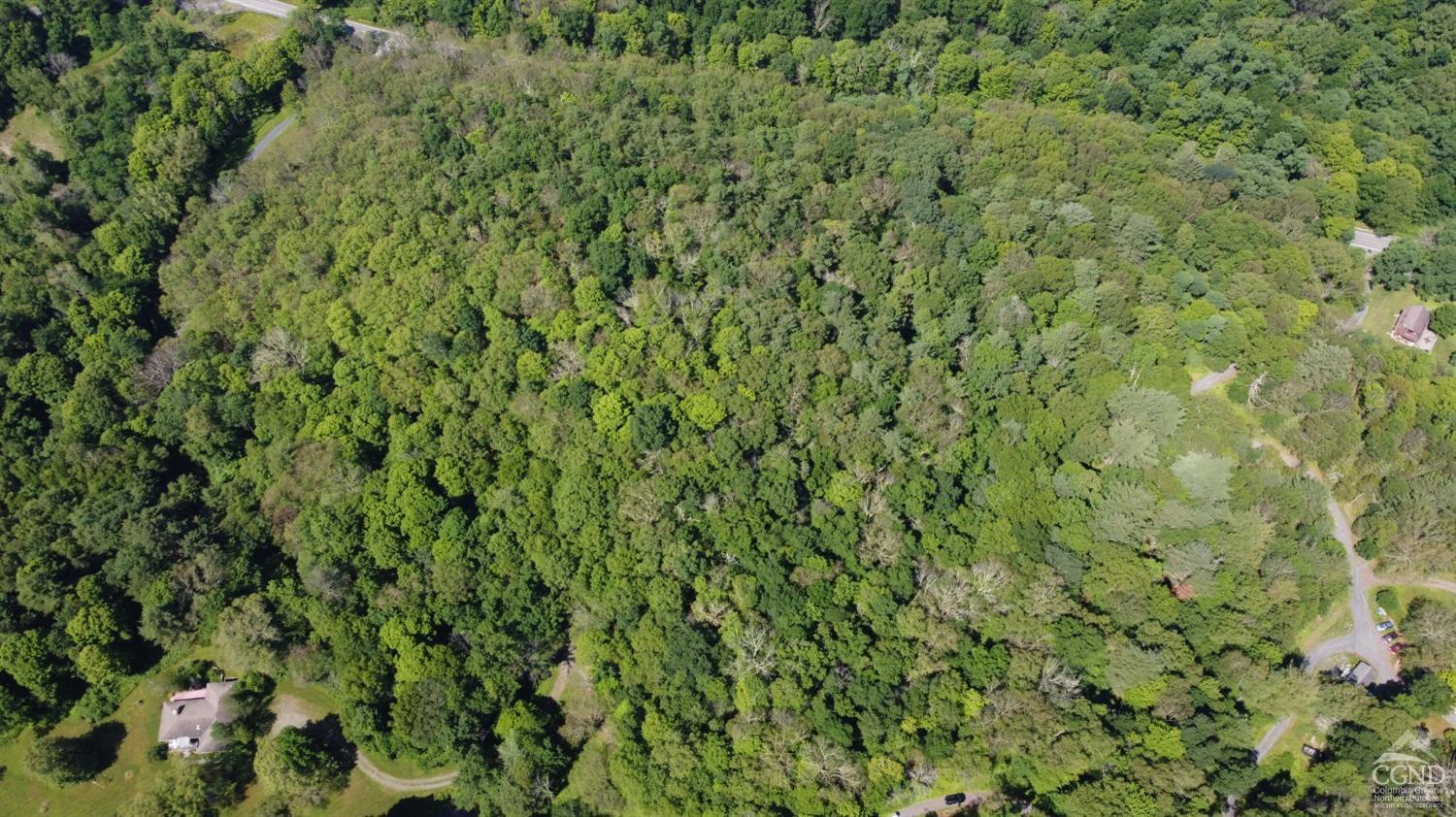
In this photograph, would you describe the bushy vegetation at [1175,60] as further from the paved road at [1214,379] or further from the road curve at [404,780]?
the road curve at [404,780]

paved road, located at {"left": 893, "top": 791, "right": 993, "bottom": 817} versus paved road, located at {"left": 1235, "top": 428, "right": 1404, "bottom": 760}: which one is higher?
paved road, located at {"left": 1235, "top": 428, "right": 1404, "bottom": 760}

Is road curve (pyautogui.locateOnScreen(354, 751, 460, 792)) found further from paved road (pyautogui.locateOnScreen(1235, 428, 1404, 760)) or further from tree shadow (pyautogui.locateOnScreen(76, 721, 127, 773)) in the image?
paved road (pyautogui.locateOnScreen(1235, 428, 1404, 760))

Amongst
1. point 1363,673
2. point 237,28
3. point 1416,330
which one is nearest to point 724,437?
point 1363,673

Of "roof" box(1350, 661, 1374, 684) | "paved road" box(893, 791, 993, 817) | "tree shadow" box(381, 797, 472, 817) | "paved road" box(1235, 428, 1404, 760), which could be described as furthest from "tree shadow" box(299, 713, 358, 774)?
"roof" box(1350, 661, 1374, 684)

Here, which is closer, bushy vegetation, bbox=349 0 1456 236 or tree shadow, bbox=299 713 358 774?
tree shadow, bbox=299 713 358 774

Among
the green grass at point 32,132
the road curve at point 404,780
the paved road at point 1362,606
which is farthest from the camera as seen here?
the green grass at point 32,132

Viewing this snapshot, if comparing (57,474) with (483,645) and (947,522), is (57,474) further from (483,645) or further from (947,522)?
(947,522)

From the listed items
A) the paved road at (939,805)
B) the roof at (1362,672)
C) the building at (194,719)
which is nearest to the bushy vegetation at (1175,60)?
the roof at (1362,672)

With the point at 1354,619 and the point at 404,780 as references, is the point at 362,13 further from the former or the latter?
the point at 1354,619
